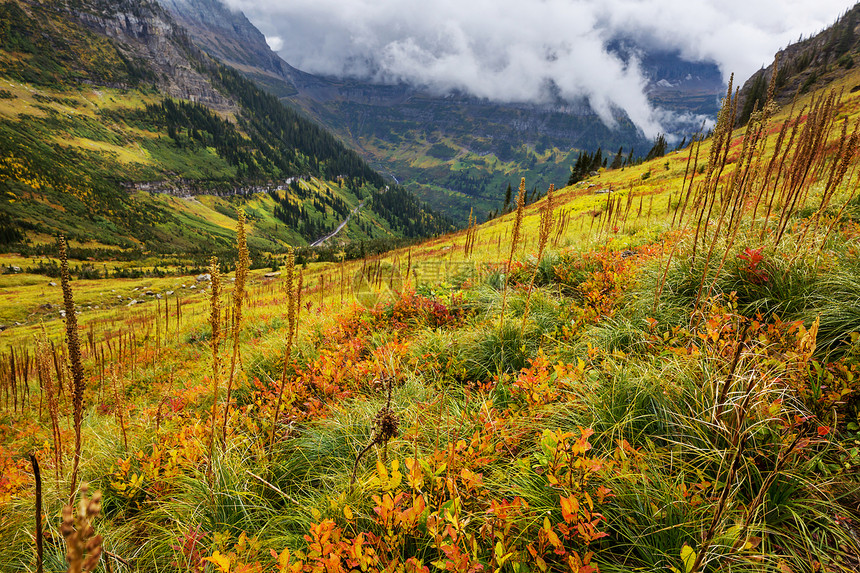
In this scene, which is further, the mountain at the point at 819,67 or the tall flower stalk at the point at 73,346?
the mountain at the point at 819,67

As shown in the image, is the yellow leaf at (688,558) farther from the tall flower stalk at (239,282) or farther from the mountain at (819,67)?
the mountain at (819,67)

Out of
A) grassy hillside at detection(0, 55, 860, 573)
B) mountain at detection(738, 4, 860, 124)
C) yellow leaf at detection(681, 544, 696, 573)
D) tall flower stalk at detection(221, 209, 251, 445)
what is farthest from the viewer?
mountain at detection(738, 4, 860, 124)

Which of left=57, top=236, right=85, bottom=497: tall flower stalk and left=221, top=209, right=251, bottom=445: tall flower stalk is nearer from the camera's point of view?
left=57, top=236, right=85, bottom=497: tall flower stalk

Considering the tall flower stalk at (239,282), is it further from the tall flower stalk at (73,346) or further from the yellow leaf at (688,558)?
the yellow leaf at (688,558)

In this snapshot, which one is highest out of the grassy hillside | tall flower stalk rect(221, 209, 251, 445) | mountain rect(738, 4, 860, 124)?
mountain rect(738, 4, 860, 124)

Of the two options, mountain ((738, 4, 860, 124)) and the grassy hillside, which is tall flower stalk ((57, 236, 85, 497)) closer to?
the grassy hillside

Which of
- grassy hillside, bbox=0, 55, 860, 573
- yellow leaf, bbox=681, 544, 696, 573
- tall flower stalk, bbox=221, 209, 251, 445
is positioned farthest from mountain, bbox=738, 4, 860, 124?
tall flower stalk, bbox=221, 209, 251, 445

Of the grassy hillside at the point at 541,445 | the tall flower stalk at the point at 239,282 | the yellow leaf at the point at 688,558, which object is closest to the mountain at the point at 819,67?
the grassy hillside at the point at 541,445

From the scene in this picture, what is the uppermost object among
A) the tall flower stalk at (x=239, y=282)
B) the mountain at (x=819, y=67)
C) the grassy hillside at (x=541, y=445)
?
the mountain at (x=819, y=67)

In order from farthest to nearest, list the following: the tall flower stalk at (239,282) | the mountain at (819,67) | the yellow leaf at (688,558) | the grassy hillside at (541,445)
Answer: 1. the mountain at (819,67)
2. the tall flower stalk at (239,282)
3. the grassy hillside at (541,445)
4. the yellow leaf at (688,558)

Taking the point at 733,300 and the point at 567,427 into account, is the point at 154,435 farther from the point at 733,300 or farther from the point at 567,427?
the point at 733,300

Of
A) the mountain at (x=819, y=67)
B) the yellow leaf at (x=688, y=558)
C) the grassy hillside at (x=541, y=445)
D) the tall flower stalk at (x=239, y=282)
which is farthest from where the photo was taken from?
the mountain at (x=819, y=67)

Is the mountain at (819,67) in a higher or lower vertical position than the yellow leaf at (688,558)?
higher

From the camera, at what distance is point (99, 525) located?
11.2 feet
